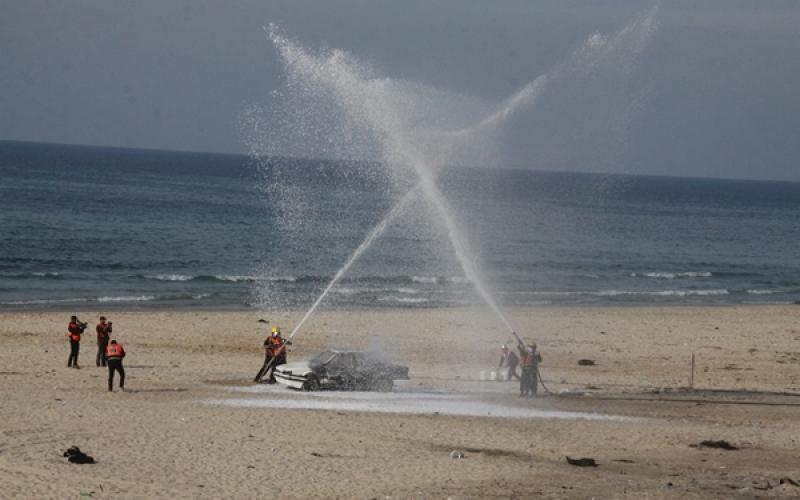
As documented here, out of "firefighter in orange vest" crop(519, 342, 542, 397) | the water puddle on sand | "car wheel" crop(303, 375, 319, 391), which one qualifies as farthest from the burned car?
"firefighter in orange vest" crop(519, 342, 542, 397)

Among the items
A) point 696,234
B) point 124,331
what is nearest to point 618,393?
point 124,331

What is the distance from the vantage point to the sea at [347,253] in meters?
56.9

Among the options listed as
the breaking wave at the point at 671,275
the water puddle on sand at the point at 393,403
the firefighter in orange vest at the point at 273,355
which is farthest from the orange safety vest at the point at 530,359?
the breaking wave at the point at 671,275

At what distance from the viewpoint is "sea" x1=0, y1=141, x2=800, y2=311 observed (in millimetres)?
56906

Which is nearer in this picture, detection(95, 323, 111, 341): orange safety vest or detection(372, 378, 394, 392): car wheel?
detection(372, 378, 394, 392): car wheel

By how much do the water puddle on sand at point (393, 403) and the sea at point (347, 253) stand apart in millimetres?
5715

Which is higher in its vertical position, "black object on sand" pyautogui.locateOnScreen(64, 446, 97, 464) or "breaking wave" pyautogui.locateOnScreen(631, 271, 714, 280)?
→ "breaking wave" pyautogui.locateOnScreen(631, 271, 714, 280)

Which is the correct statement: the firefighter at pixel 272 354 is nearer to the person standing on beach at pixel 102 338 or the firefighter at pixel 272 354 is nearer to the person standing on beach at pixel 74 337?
the person standing on beach at pixel 102 338

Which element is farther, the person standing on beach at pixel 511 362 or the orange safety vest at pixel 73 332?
the person standing on beach at pixel 511 362

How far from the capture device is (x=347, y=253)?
84000mm

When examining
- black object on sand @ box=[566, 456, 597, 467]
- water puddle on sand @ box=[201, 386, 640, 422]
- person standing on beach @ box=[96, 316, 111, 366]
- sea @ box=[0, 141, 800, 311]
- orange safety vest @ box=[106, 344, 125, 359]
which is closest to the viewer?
black object on sand @ box=[566, 456, 597, 467]

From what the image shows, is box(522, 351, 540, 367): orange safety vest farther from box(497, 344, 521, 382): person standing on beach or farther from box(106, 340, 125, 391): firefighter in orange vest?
box(106, 340, 125, 391): firefighter in orange vest

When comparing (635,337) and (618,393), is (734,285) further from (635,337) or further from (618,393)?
(618,393)

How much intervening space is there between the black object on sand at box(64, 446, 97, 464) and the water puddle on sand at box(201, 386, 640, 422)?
6.10 metres
